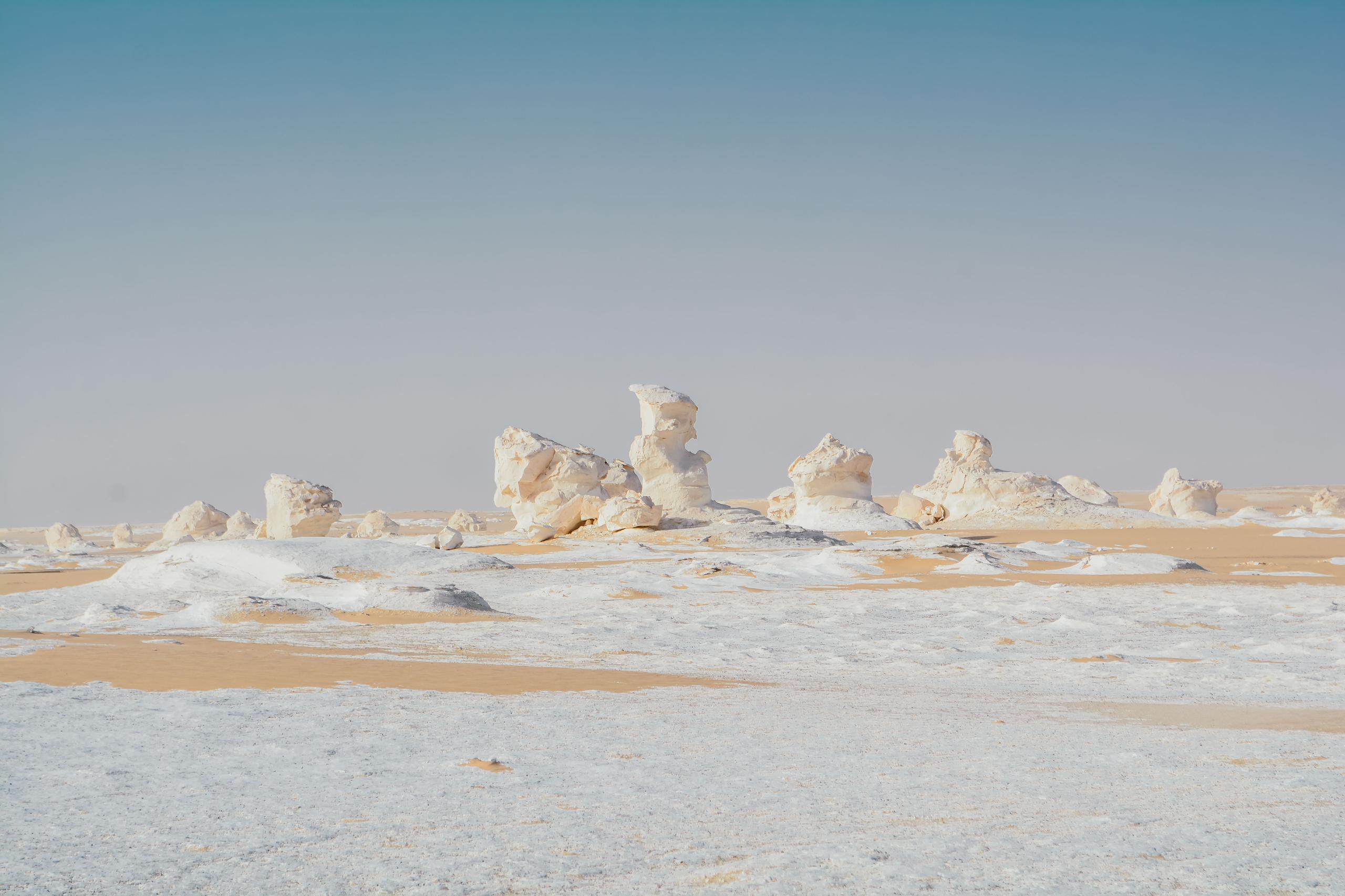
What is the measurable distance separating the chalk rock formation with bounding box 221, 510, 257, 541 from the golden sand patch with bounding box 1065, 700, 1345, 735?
4249cm

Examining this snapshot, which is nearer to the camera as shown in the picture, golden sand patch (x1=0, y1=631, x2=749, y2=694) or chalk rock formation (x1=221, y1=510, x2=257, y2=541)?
golden sand patch (x1=0, y1=631, x2=749, y2=694)

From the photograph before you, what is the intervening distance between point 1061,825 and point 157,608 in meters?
15.5

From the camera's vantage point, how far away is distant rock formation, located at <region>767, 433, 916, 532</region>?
38.4m

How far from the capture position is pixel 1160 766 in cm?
602

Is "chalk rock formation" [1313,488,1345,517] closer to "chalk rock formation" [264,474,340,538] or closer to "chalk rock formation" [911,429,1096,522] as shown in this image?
"chalk rock formation" [911,429,1096,522]

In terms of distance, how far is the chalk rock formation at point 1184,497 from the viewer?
4806 cm

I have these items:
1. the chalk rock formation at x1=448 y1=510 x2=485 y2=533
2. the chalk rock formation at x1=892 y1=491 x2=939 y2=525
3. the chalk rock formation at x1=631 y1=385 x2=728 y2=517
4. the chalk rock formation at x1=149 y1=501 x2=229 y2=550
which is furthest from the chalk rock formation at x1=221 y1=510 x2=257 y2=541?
the chalk rock formation at x1=892 y1=491 x2=939 y2=525

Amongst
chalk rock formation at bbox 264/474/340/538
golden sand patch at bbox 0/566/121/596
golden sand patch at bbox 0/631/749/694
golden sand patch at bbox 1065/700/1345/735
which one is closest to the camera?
golden sand patch at bbox 1065/700/1345/735

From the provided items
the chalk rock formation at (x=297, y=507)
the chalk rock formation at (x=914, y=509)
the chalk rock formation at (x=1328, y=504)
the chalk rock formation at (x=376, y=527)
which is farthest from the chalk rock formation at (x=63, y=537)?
the chalk rock formation at (x=1328, y=504)

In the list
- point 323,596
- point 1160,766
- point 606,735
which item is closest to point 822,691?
point 606,735

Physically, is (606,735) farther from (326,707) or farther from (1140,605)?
(1140,605)

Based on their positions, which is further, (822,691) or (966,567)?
(966,567)

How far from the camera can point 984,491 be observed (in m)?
39.7

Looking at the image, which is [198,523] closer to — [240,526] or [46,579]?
[240,526]
